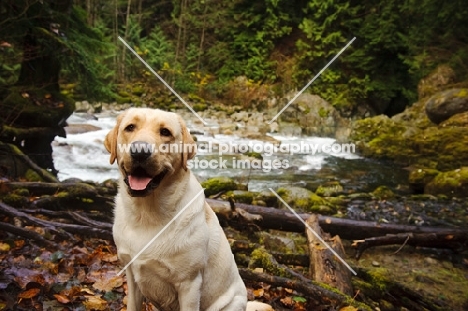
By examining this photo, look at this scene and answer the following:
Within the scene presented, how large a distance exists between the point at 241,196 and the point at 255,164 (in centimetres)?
75

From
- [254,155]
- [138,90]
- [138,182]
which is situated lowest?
[254,155]

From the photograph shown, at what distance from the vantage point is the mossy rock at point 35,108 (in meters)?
3.64

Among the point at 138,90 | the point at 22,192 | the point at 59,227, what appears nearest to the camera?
the point at 59,227

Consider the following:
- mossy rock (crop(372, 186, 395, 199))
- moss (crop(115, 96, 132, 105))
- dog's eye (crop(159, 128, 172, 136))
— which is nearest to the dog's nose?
dog's eye (crop(159, 128, 172, 136))

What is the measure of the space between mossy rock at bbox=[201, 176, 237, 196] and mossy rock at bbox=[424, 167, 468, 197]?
230 cm

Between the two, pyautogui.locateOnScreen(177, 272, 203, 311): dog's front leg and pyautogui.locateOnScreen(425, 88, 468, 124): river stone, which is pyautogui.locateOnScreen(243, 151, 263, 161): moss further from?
pyautogui.locateOnScreen(177, 272, 203, 311): dog's front leg

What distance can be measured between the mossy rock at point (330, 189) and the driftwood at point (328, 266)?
1.21 meters

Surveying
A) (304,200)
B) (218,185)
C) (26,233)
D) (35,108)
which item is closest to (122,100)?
(35,108)

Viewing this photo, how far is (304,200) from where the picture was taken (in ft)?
13.5

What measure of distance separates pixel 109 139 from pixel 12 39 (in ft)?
8.24

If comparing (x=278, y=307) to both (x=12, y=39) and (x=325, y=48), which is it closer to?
(x=12, y=39)

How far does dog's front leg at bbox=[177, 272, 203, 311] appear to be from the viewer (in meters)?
1.43

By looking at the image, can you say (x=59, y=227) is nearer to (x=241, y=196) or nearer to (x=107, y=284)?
(x=107, y=284)

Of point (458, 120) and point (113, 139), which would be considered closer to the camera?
point (113, 139)
